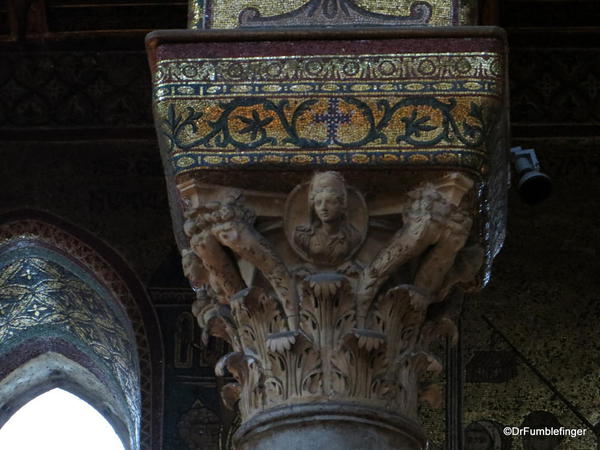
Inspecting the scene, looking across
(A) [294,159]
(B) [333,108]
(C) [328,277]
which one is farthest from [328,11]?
(C) [328,277]

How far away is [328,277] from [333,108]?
58cm

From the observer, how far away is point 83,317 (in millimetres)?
9172

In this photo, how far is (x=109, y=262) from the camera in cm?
866

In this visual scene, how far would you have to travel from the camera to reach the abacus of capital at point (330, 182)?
5758 millimetres

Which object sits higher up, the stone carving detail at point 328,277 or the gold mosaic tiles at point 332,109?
the gold mosaic tiles at point 332,109

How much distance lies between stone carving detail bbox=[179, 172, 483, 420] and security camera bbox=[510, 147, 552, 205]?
1.01 meters

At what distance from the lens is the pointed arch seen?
8.56 meters

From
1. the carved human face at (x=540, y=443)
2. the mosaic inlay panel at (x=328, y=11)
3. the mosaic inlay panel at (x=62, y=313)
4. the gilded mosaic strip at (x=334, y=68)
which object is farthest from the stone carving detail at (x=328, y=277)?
the mosaic inlay panel at (x=62, y=313)

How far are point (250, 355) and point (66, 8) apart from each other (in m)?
3.40

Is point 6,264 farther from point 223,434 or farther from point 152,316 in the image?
point 223,434

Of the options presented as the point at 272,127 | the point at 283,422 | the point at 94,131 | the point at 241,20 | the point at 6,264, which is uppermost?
the point at 94,131

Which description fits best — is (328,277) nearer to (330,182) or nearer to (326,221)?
(326,221)

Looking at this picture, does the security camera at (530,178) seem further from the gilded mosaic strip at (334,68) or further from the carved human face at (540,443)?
the carved human face at (540,443)

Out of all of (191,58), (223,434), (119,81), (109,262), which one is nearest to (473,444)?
(223,434)
